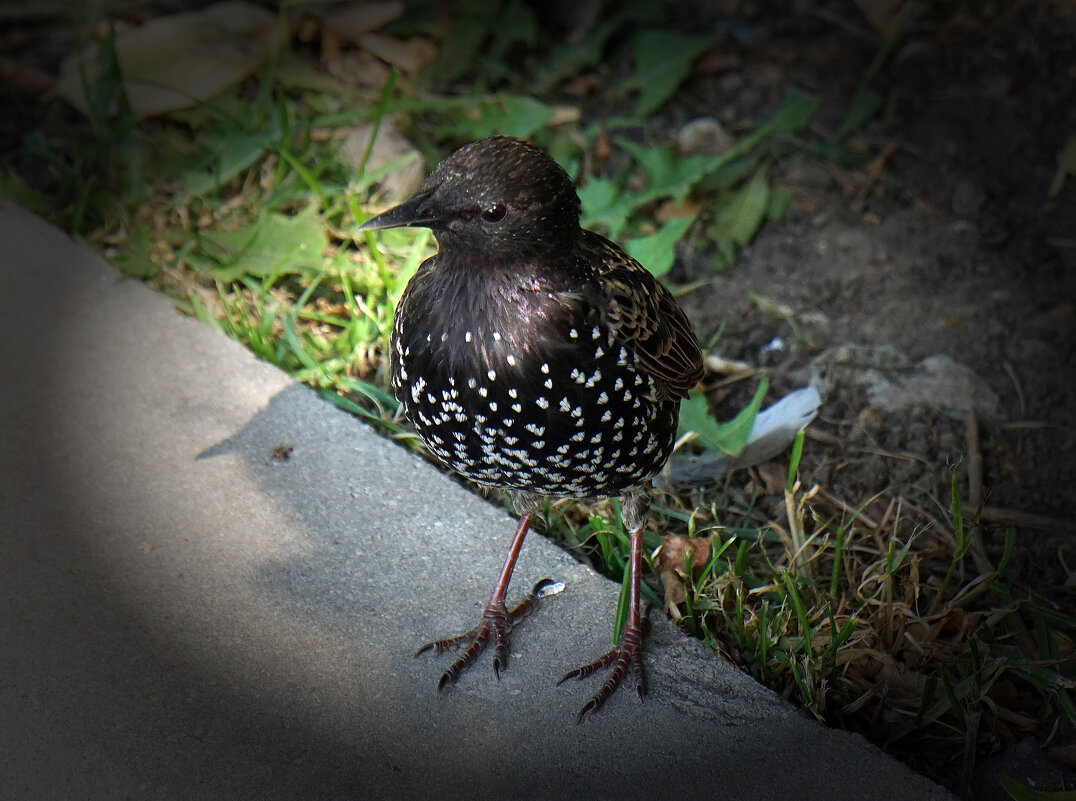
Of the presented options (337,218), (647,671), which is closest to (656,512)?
(647,671)

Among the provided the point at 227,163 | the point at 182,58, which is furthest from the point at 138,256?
the point at 182,58

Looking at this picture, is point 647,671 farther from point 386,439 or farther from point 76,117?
point 76,117

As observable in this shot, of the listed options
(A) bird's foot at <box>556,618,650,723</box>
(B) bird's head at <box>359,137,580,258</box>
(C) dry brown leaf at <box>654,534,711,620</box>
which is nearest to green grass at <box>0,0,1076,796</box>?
(C) dry brown leaf at <box>654,534,711,620</box>

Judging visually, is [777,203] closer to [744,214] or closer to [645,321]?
[744,214]

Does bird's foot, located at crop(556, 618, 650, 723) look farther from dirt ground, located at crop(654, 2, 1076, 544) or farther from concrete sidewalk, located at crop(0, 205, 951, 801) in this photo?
dirt ground, located at crop(654, 2, 1076, 544)

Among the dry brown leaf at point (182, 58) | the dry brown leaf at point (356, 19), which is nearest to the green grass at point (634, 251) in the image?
the dry brown leaf at point (182, 58)
